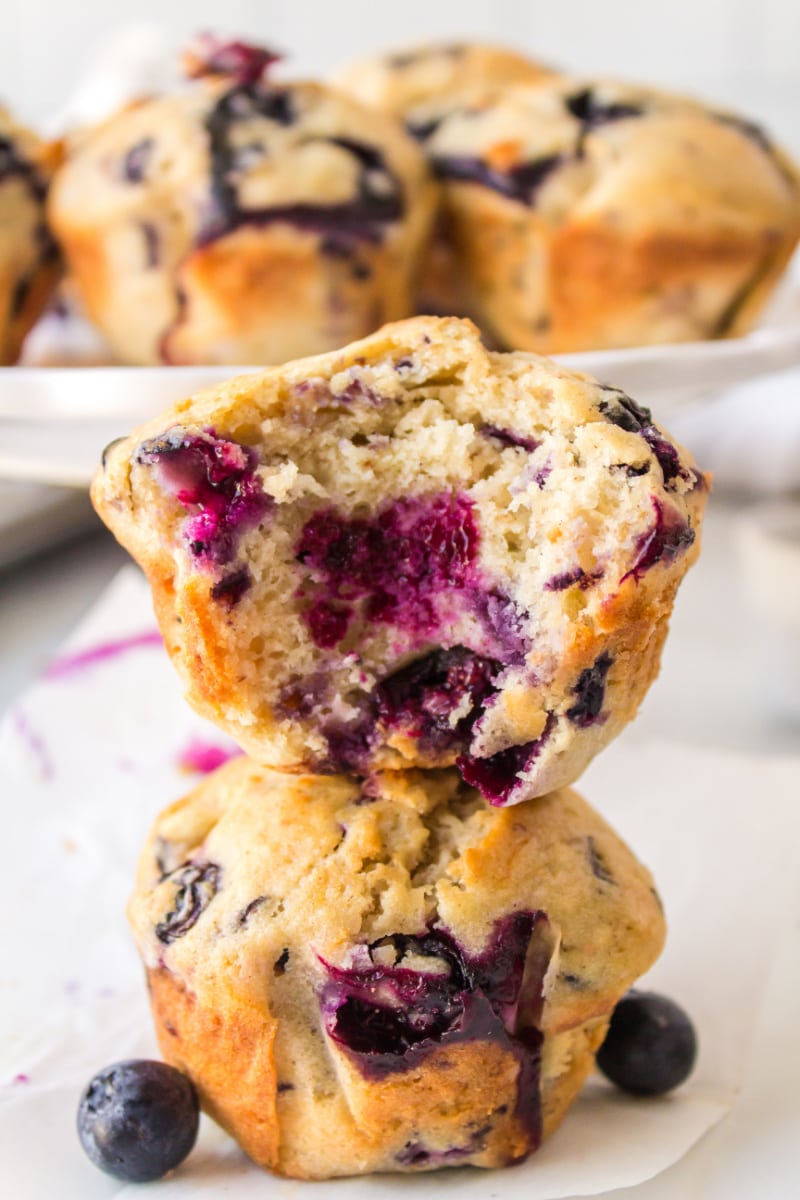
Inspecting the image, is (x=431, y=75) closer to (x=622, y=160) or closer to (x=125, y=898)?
(x=622, y=160)

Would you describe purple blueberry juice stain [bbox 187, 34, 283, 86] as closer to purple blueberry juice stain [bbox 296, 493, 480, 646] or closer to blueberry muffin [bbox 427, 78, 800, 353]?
blueberry muffin [bbox 427, 78, 800, 353]

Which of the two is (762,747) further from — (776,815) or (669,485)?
(669,485)

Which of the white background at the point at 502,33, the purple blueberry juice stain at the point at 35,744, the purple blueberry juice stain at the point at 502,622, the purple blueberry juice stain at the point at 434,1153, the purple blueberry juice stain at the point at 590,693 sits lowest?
the white background at the point at 502,33

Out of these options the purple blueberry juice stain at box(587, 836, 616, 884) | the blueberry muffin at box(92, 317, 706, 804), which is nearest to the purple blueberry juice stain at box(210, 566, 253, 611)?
the blueberry muffin at box(92, 317, 706, 804)

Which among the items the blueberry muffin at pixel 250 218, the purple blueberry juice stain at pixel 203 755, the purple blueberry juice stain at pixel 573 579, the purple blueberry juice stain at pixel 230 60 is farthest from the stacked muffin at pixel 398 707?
the purple blueberry juice stain at pixel 230 60

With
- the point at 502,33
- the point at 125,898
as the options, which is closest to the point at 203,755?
the point at 125,898

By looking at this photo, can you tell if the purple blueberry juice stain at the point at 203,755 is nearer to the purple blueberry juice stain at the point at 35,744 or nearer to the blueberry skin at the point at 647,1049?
the purple blueberry juice stain at the point at 35,744
